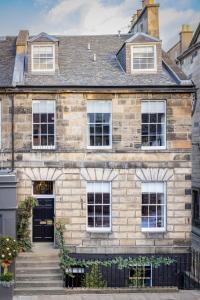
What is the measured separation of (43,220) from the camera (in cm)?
2056

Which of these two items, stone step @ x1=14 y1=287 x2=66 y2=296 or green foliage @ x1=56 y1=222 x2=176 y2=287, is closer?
stone step @ x1=14 y1=287 x2=66 y2=296

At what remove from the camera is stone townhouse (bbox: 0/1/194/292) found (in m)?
20.0

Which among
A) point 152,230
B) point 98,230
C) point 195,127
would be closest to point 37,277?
point 98,230

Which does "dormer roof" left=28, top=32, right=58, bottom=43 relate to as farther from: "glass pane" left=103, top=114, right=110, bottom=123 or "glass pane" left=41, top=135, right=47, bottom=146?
"glass pane" left=41, top=135, right=47, bottom=146

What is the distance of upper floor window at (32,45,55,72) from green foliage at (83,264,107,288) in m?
10.2

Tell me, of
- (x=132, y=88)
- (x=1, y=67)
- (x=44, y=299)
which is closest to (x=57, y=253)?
(x=44, y=299)

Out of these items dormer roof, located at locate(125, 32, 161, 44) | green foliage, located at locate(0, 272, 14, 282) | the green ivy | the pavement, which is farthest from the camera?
dormer roof, located at locate(125, 32, 161, 44)

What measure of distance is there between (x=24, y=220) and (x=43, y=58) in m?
8.28

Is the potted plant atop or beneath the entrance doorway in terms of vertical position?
beneath

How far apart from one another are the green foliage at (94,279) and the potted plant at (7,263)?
370 cm

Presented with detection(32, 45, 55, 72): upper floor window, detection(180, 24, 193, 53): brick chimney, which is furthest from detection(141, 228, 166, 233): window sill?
detection(180, 24, 193, 53): brick chimney

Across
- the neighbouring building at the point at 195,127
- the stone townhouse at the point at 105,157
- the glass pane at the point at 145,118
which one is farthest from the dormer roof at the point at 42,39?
the neighbouring building at the point at 195,127

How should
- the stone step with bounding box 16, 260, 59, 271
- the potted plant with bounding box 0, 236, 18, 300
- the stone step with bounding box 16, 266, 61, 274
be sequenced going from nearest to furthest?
1. the potted plant with bounding box 0, 236, 18, 300
2. the stone step with bounding box 16, 266, 61, 274
3. the stone step with bounding box 16, 260, 59, 271

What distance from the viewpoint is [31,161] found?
20.0 metres
